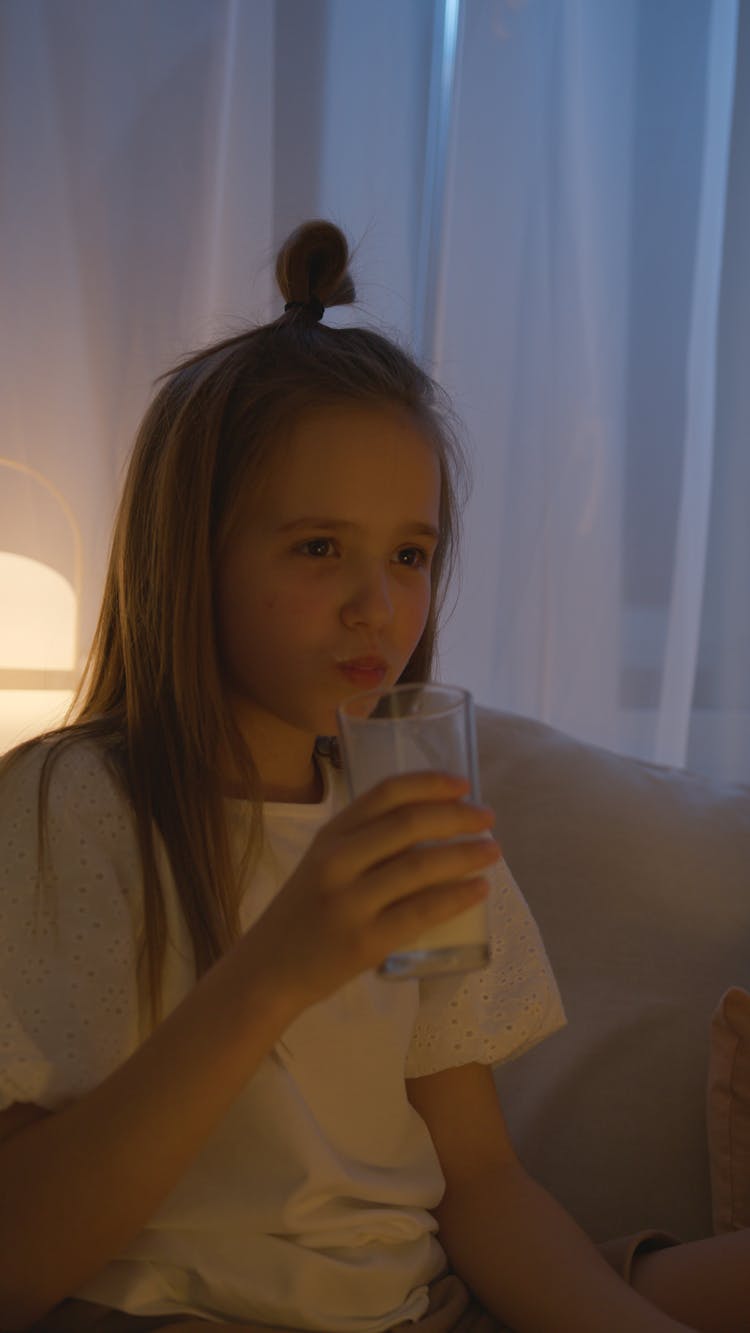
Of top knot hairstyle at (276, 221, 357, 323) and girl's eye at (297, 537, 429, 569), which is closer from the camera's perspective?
girl's eye at (297, 537, 429, 569)

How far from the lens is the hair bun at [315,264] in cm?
117

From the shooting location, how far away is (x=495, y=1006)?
1085 mm

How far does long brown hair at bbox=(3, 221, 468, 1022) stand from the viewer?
968mm

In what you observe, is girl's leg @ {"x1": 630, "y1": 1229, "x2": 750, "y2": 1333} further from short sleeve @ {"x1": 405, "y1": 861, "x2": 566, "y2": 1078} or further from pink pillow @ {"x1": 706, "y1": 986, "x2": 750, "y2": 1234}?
short sleeve @ {"x1": 405, "y1": 861, "x2": 566, "y2": 1078}

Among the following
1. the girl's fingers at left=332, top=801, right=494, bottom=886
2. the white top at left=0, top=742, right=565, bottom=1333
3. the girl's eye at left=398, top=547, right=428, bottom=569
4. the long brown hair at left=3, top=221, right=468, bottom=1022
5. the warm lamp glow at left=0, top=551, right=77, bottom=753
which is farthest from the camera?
the warm lamp glow at left=0, top=551, right=77, bottom=753

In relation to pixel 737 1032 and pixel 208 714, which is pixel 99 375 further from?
pixel 737 1032

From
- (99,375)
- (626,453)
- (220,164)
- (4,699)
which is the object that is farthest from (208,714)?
(626,453)

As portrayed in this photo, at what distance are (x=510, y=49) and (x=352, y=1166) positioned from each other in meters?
1.71

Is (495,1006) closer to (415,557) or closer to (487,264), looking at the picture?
(415,557)

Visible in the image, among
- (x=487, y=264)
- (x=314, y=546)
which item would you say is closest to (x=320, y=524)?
(x=314, y=546)

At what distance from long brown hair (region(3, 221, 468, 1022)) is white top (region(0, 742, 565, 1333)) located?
0.9 inches

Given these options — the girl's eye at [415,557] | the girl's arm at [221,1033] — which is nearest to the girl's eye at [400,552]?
the girl's eye at [415,557]

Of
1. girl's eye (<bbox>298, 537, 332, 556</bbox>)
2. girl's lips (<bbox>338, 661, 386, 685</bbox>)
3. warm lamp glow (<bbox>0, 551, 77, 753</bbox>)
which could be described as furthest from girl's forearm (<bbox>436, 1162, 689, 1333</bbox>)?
warm lamp glow (<bbox>0, 551, 77, 753</bbox>)

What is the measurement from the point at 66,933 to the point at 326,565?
1.13ft
